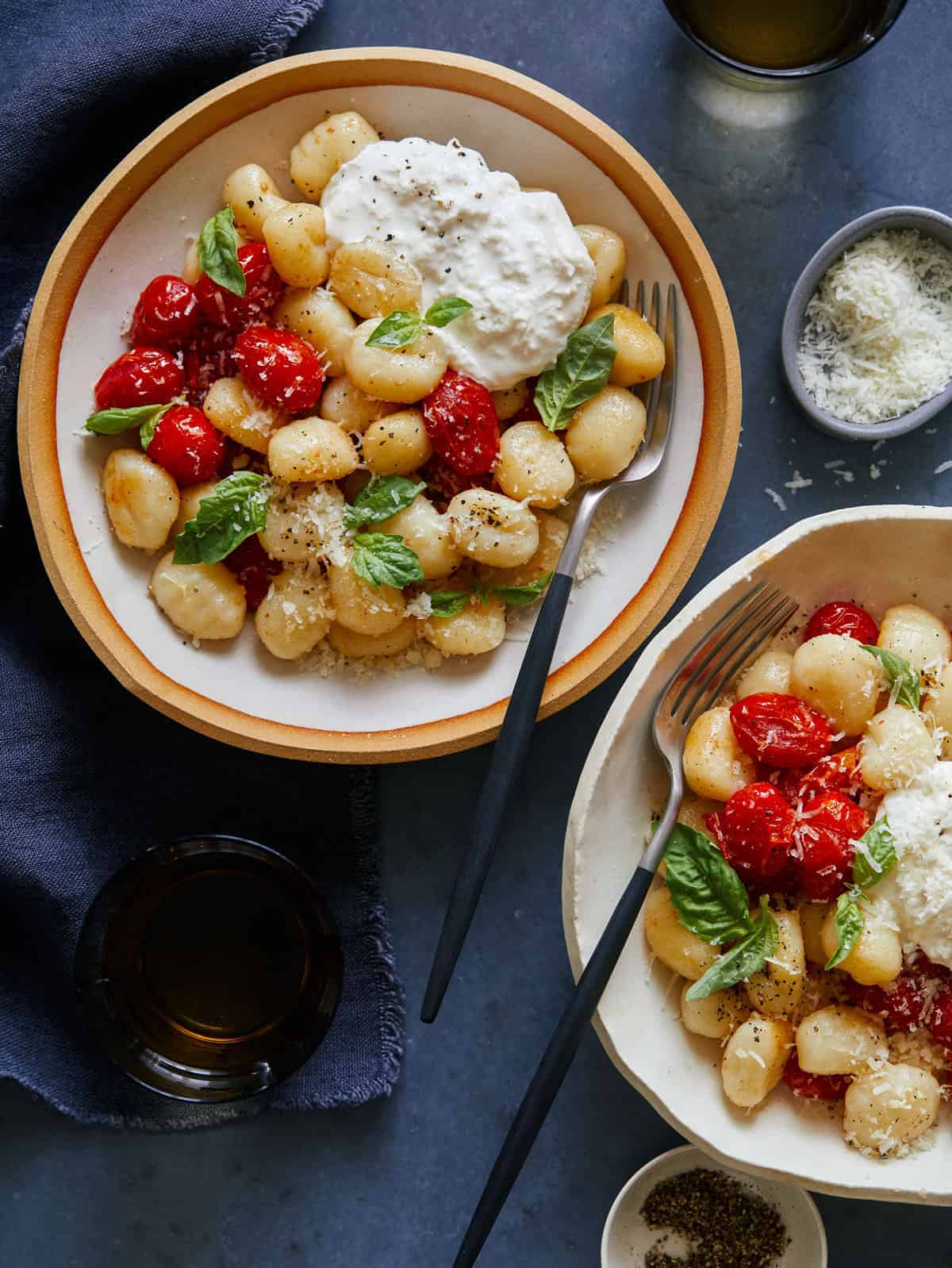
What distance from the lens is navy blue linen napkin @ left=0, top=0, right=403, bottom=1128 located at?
1.58 m

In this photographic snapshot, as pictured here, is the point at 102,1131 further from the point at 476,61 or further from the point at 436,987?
the point at 476,61

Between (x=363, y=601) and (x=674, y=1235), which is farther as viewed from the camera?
(x=674, y=1235)

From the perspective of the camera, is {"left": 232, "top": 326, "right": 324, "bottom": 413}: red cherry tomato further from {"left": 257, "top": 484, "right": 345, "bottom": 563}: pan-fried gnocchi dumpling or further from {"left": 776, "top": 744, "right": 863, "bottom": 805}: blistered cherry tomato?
{"left": 776, "top": 744, "right": 863, "bottom": 805}: blistered cherry tomato

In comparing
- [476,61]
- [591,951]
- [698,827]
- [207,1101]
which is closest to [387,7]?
[476,61]

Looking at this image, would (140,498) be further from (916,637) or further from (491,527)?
(916,637)

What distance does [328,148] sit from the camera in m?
1.49

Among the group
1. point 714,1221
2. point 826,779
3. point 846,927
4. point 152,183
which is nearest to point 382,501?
point 152,183

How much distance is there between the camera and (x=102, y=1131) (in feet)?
5.70

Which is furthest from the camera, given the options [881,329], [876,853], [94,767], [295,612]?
[94,767]

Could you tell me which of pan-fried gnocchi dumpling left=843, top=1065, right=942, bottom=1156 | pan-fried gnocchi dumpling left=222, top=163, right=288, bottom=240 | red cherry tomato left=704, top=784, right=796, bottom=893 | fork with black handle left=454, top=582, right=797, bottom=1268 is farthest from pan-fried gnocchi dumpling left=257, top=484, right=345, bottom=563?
pan-fried gnocchi dumpling left=843, top=1065, right=942, bottom=1156

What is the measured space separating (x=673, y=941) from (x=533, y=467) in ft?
2.06

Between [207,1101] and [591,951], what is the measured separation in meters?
0.57

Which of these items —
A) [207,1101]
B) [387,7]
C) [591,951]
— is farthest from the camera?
[387,7]

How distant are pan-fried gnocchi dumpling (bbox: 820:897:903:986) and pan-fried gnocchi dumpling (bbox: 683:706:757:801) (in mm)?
194
